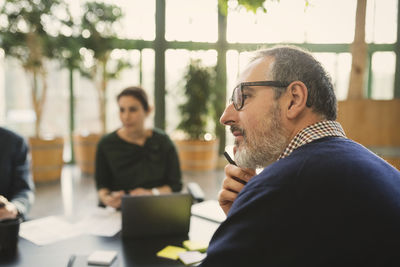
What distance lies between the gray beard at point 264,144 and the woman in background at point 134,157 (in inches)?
55.0

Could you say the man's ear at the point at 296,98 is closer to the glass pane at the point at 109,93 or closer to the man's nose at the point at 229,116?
the man's nose at the point at 229,116

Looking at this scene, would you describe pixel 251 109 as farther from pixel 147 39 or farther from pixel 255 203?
pixel 147 39

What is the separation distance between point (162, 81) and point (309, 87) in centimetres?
616

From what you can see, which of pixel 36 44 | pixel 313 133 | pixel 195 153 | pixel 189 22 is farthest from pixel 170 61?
pixel 313 133

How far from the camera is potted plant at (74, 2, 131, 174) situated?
5.81 metres

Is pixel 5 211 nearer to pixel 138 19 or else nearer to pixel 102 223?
pixel 102 223

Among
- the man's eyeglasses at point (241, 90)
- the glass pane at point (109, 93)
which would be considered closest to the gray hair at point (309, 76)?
the man's eyeglasses at point (241, 90)

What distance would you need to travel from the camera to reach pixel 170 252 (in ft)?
4.26

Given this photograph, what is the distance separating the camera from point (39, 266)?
1179mm

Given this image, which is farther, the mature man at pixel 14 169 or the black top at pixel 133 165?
the black top at pixel 133 165

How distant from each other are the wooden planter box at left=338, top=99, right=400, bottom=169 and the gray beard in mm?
1169

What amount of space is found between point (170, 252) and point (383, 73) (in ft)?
24.2

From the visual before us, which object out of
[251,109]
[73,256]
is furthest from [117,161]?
[251,109]

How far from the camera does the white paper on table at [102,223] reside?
1523 mm
